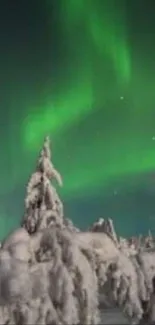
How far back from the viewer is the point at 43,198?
15.4 metres

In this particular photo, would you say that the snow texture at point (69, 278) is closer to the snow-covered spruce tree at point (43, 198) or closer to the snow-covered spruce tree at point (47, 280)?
the snow-covered spruce tree at point (47, 280)

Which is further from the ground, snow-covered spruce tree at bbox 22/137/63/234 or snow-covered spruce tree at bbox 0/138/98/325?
snow-covered spruce tree at bbox 22/137/63/234

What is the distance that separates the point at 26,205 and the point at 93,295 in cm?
414

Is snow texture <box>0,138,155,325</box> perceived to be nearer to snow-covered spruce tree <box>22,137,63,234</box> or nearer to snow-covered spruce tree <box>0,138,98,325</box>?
snow-covered spruce tree <box>0,138,98,325</box>

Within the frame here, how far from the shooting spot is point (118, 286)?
38.3ft

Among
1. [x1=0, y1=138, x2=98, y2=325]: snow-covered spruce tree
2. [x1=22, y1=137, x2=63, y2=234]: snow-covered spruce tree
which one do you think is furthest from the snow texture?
[x1=22, y1=137, x2=63, y2=234]: snow-covered spruce tree

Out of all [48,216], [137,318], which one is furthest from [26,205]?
[137,318]

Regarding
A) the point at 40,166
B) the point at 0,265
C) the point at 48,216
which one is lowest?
the point at 0,265

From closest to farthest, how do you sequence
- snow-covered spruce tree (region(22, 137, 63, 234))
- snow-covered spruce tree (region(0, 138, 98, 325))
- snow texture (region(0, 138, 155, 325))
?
snow-covered spruce tree (region(0, 138, 98, 325)) → snow texture (region(0, 138, 155, 325)) → snow-covered spruce tree (region(22, 137, 63, 234))

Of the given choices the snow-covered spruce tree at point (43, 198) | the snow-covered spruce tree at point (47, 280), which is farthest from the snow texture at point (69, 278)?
the snow-covered spruce tree at point (43, 198)

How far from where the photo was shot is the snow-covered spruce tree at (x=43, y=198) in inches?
551

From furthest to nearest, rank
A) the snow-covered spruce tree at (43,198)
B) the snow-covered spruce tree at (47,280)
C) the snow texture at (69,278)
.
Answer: the snow-covered spruce tree at (43,198)
the snow texture at (69,278)
the snow-covered spruce tree at (47,280)

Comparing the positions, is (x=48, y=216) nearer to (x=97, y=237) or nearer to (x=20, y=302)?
(x=97, y=237)

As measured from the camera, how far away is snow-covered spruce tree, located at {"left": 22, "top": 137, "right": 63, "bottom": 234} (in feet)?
45.9
